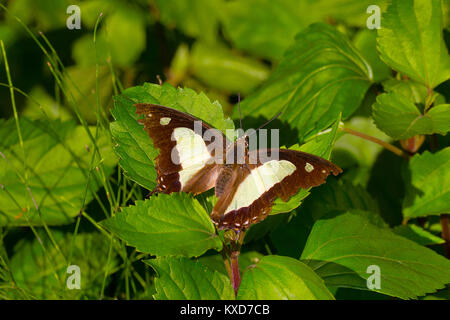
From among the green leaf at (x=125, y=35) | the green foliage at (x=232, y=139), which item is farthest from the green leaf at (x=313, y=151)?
the green leaf at (x=125, y=35)

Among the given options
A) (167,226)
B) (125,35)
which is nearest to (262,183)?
(167,226)

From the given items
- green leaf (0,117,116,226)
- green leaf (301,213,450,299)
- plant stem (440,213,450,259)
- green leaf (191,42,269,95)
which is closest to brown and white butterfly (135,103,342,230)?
green leaf (301,213,450,299)

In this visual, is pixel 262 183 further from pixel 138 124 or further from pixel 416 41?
pixel 416 41

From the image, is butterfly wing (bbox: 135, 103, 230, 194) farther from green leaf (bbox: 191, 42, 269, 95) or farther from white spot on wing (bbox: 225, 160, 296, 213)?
green leaf (bbox: 191, 42, 269, 95)

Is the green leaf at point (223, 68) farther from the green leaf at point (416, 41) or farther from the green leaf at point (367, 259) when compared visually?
the green leaf at point (367, 259)

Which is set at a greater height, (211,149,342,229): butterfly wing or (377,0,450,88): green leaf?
(377,0,450,88): green leaf

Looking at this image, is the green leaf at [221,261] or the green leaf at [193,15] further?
the green leaf at [193,15]
